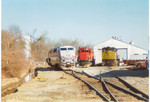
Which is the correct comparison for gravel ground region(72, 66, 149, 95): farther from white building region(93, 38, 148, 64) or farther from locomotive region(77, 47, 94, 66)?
white building region(93, 38, 148, 64)

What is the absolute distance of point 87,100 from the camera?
10008 mm

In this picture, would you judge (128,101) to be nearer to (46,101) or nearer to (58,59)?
(46,101)

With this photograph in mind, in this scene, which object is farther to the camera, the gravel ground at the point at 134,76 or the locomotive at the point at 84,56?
the locomotive at the point at 84,56

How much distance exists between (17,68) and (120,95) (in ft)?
66.0

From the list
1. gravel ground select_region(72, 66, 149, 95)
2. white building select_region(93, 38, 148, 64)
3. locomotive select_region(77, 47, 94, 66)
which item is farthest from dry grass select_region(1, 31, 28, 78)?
white building select_region(93, 38, 148, 64)

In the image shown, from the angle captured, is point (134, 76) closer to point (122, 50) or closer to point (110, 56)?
point (110, 56)

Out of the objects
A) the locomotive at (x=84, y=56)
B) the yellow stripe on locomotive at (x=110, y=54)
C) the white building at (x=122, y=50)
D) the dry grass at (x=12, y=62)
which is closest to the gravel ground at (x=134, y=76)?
the yellow stripe on locomotive at (x=110, y=54)

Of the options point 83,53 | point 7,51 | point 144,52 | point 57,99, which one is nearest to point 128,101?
point 57,99

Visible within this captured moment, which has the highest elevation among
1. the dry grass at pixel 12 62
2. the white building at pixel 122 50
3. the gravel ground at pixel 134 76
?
the white building at pixel 122 50

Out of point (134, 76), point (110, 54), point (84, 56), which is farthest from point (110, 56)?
point (134, 76)

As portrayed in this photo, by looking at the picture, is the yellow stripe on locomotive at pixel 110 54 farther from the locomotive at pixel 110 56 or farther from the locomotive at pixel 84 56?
the locomotive at pixel 84 56

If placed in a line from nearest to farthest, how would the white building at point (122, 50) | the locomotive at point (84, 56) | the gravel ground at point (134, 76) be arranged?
the gravel ground at point (134, 76)
the locomotive at point (84, 56)
the white building at point (122, 50)

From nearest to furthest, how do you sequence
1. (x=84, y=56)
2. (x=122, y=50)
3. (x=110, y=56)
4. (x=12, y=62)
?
1. (x=12, y=62)
2. (x=110, y=56)
3. (x=84, y=56)
4. (x=122, y=50)

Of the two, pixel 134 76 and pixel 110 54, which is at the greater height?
pixel 110 54
